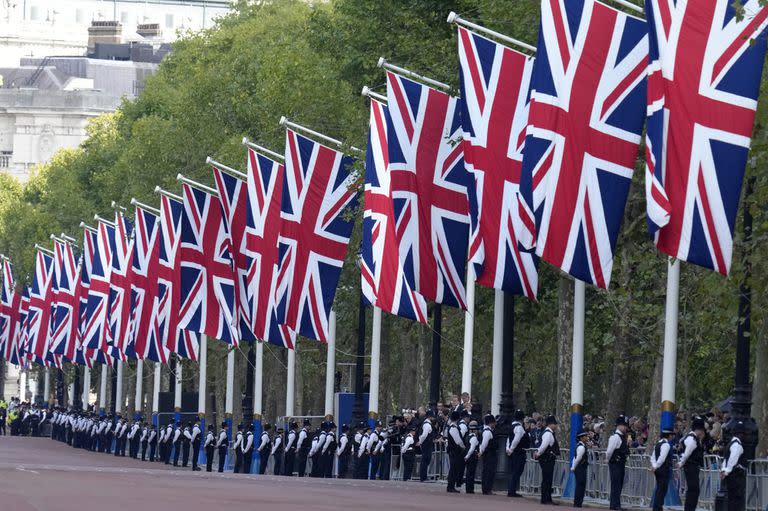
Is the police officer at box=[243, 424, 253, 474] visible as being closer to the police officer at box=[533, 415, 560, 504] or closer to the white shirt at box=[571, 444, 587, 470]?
the police officer at box=[533, 415, 560, 504]

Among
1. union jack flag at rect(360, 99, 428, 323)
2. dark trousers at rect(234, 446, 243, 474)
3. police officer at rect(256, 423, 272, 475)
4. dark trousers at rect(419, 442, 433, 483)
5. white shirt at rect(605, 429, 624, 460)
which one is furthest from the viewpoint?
dark trousers at rect(234, 446, 243, 474)

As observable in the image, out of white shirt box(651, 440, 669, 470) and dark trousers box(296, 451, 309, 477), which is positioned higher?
white shirt box(651, 440, 669, 470)

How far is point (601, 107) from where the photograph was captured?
30359mm

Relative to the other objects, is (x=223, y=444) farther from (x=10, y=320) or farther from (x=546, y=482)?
(x=10, y=320)

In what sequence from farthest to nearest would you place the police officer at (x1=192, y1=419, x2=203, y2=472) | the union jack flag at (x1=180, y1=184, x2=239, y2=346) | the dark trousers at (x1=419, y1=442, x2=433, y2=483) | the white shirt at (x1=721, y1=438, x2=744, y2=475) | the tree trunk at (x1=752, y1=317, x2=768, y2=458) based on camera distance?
the police officer at (x1=192, y1=419, x2=203, y2=472) < the union jack flag at (x1=180, y1=184, x2=239, y2=346) < the dark trousers at (x1=419, y1=442, x2=433, y2=483) < the tree trunk at (x1=752, y1=317, x2=768, y2=458) < the white shirt at (x1=721, y1=438, x2=744, y2=475)

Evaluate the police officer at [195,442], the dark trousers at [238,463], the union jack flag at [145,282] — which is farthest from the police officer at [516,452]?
the police officer at [195,442]

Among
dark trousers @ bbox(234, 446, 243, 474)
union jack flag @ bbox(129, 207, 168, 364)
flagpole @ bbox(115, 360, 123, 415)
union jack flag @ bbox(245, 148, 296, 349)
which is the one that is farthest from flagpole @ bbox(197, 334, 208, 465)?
union jack flag @ bbox(245, 148, 296, 349)

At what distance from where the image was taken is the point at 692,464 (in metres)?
31.9

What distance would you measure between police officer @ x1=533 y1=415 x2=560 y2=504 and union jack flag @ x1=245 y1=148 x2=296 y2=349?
11709 mm

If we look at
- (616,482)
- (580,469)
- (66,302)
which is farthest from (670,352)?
(66,302)

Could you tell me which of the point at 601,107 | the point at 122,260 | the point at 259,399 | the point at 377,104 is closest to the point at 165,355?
the point at 259,399

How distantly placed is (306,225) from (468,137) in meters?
11.0

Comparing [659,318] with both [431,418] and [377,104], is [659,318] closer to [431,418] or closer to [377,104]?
[431,418]

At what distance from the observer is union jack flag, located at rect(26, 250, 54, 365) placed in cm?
8069
